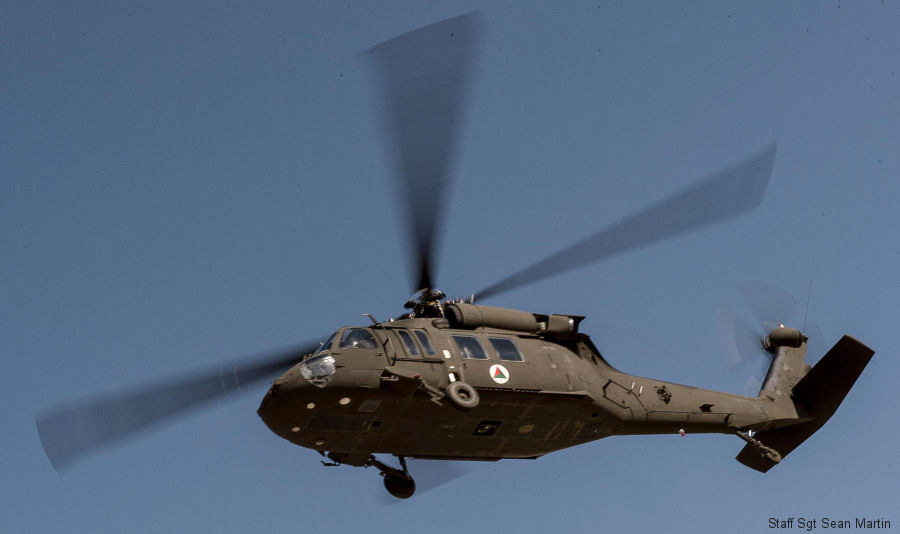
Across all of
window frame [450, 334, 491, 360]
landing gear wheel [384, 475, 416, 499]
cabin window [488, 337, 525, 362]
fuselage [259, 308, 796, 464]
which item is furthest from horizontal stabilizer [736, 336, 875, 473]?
landing gear wheel [384, 475, 416, 499]

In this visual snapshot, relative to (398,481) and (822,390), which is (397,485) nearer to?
(398,481)

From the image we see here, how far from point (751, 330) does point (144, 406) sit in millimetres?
16655

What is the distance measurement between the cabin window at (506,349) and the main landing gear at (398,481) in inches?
120

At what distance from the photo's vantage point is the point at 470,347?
2264cm

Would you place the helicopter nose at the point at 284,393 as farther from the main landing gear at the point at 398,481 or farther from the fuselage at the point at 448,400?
the main landing gear at the point at 398,481

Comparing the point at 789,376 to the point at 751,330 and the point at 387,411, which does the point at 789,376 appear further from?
the point at 387,411

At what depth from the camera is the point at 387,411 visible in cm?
2156

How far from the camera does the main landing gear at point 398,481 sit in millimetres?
23656

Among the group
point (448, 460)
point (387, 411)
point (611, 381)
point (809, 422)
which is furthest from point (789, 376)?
point (387, 411)

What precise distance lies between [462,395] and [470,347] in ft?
4.51

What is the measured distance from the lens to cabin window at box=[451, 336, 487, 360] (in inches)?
885

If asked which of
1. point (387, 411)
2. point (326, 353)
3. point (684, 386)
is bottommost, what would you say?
point (684, 386)

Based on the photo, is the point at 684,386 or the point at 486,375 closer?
the point at 486,375

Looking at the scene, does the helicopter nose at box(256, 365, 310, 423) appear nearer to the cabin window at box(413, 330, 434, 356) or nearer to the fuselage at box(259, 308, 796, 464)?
the fuselage at box(259, 308, 796, 464)
